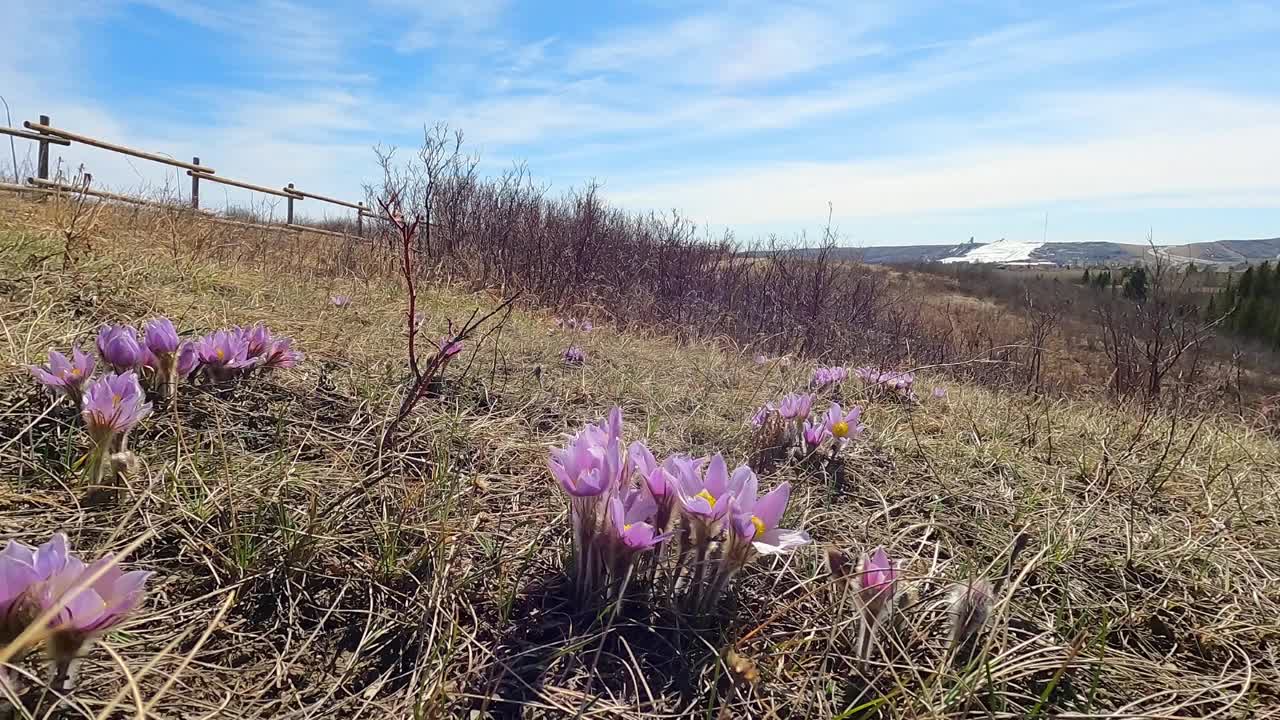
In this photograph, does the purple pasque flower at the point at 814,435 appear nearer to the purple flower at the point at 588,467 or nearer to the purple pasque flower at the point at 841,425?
the purple pasque flower at the point at 841,425

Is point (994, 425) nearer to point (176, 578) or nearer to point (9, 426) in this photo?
point (176, 578)

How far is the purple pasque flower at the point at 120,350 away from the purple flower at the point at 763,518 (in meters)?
1.55

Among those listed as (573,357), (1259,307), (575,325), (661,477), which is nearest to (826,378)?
(573,357)

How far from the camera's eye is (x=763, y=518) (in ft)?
3.93

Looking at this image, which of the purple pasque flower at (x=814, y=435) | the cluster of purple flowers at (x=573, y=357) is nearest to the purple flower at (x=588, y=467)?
the purple pasque flower at (x=814, y=435)

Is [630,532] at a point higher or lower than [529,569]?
higher

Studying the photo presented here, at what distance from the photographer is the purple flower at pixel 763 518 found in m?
1.14

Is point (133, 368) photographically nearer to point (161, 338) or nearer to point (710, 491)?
point (161, 338)

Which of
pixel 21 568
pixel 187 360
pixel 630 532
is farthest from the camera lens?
pixel 187 360

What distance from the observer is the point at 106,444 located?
1351mm

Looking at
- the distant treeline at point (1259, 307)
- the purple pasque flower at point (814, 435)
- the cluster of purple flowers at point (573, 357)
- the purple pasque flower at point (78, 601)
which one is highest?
the distant treeline at point (1259, 307)

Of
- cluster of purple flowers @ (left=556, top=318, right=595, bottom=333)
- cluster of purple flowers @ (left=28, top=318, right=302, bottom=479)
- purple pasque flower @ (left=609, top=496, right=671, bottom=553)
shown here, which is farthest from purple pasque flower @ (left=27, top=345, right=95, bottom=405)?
cluster of purple flowers @ (left=556, top=318, right=595, bottom=333)

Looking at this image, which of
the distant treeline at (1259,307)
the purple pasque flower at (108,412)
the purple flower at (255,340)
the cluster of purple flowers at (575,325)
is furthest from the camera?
the distant treeline at (1259,307)

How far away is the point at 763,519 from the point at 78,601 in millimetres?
997
